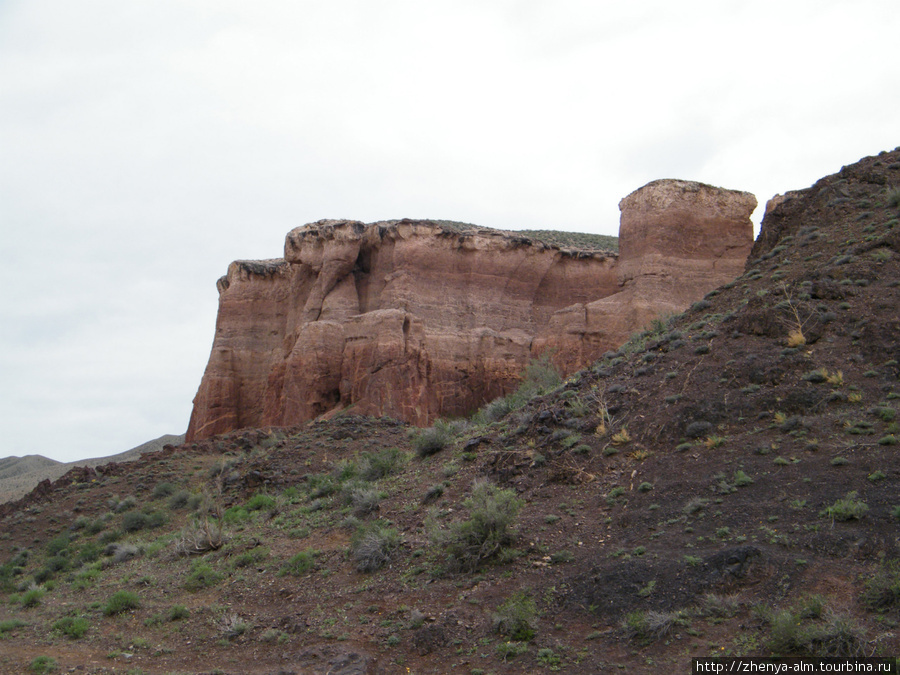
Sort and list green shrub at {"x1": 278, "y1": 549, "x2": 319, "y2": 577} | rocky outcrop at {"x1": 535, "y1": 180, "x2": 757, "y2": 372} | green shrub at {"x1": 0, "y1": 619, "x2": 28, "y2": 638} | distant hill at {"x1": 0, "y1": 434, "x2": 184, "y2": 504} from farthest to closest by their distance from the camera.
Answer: distant hill at {"x1": 0, "y1": 434, "x2": 184, "y2": 504} → rocky outcrop at {"x1": 535, "y1": 180, "x2": 757, "y2": 372} → green shrub at {"x1": 278, "y1": 549, "x2": 319, "y2": 577} → green shrub at {"x1": 0, "y1": 619, "x2": 28, "y2": 638}

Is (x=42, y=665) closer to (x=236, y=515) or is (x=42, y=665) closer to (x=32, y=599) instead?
(x=32, y=599)

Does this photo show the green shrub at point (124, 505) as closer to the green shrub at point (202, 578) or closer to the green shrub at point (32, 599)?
the green shrub at point (32, 599)

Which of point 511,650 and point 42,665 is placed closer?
point 511,650

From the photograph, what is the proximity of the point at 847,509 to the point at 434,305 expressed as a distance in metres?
28.7

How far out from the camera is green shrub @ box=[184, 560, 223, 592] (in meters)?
17.8

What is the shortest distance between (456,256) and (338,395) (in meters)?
8.89

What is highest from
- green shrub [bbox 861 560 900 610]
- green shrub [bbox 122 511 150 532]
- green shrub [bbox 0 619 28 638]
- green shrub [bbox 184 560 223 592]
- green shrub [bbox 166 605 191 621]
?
green shrub [bbox 122 511 150 532]

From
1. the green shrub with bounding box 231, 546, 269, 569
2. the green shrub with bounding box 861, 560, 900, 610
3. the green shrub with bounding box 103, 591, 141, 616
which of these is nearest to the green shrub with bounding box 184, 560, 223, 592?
the green shrub with bounding box 231, 546, 269, 569

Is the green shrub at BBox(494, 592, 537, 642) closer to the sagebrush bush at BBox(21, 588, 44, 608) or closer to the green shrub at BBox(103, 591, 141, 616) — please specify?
the green shrub at BBox(103, 591, 141, 616)

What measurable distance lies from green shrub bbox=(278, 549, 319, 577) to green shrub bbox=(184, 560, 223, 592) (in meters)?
1.55

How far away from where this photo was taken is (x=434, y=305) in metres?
39.9

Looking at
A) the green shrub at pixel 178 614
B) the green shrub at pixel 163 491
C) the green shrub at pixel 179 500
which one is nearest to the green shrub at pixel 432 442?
the green shrub at pixel 179 500

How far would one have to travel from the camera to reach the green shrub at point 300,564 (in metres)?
17.1

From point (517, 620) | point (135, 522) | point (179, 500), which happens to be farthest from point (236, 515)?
point (517, 620)
